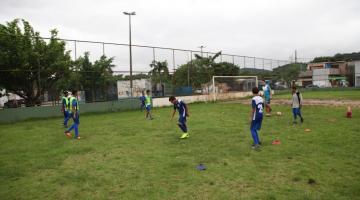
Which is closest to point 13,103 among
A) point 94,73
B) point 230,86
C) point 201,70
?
point 94,73

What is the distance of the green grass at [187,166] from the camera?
558 centimetres

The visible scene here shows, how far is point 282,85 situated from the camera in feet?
159

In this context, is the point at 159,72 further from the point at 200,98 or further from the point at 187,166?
the point at 187,166

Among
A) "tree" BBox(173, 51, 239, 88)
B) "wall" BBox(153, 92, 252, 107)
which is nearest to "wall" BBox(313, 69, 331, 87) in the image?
"tree" BBox(173, 51, 239, 88)

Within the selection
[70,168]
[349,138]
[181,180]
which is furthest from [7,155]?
[349,138]

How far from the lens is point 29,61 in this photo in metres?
21.8

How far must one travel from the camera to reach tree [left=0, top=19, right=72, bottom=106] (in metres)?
21.0

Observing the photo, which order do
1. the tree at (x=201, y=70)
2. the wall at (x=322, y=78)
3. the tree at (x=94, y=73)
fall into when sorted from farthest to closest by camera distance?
1. the wall at (x=322, y=78)
2. the tree at (x=201, y=70)
3. the tree at (x=94, y=73)

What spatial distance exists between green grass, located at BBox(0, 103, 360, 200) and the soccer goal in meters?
22.1

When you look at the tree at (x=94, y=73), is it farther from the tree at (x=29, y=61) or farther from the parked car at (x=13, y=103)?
the parked car at (x=13, y=103)

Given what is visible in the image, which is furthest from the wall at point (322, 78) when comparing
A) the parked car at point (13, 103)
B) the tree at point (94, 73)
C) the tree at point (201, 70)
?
the parked car at point (13, 103)

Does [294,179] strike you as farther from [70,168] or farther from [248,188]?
[70,168]

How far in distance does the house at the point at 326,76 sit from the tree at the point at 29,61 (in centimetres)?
4520

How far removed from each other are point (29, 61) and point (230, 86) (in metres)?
21.6
